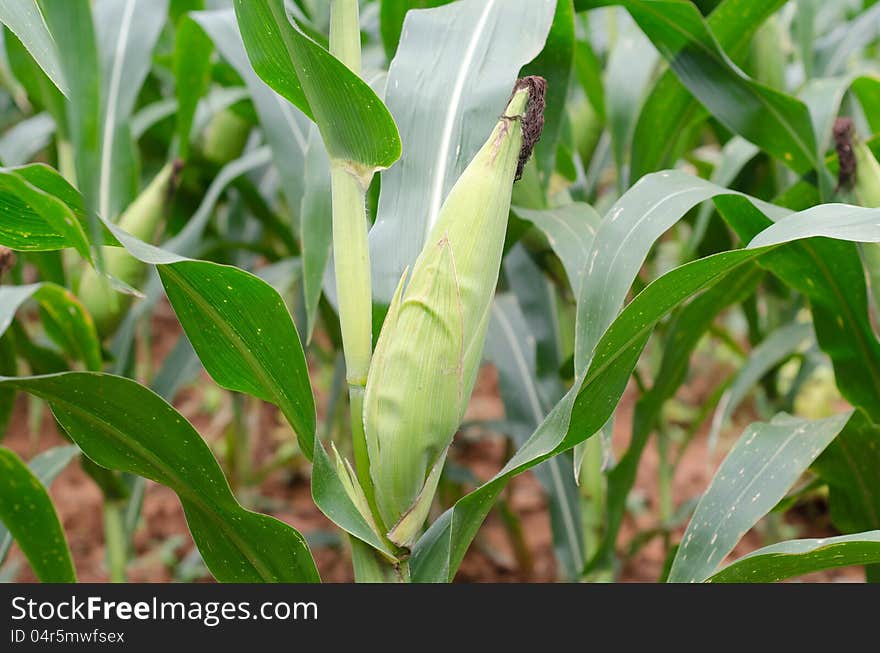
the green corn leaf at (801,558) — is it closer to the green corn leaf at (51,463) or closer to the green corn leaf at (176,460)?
the green corn leaf at (176,460)

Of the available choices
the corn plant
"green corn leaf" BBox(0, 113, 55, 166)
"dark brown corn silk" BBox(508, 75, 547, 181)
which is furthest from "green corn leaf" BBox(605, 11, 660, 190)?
"green corn leaf" BBox(0, 113, 55, 166)

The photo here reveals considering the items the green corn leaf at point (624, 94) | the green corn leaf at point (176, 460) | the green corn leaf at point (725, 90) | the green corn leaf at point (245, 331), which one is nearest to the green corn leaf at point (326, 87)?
the green corn leaf at point (245, 331)

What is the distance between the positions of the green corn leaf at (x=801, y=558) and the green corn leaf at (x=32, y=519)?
0.54 metres

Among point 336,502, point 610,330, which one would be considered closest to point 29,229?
point 336,502

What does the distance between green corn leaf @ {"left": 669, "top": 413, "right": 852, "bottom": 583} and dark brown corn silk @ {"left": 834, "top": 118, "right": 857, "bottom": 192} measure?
19 cm

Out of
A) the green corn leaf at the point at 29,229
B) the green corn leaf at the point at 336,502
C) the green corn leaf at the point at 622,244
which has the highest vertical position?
the green corn leaf at the point at 29,229

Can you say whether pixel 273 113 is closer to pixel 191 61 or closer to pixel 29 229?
pixel 191 61

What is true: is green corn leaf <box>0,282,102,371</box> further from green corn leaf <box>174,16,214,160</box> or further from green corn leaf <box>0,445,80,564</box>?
green corn leaf <box>174,16,214,160</box>

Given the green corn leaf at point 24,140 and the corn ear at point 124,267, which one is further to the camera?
the green corn leaf at point 24,140

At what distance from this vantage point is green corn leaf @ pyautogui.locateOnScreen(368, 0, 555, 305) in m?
0.62

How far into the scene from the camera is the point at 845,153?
712mm

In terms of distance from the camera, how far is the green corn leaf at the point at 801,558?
53cm
